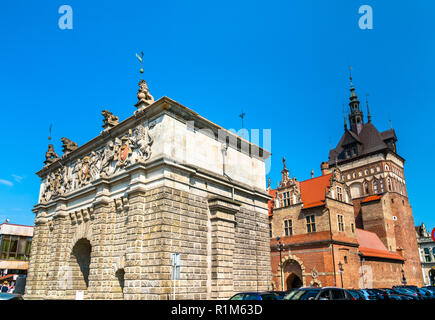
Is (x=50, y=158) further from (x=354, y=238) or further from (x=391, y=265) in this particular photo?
(x=391, y=265)

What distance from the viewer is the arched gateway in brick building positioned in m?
18.7

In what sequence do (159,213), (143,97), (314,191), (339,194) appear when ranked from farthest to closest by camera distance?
(314,191)
(339,194)
(143,97)
(159,213)

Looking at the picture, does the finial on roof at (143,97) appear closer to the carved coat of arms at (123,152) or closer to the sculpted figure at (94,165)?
the carved coat of arms at (123,152)

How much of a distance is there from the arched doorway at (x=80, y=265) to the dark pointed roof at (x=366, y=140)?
44507 mm

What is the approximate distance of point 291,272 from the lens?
38062 mm

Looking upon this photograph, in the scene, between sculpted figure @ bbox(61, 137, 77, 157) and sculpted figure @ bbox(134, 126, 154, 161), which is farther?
sculpted figure @ bbox(61, 137, 77, 157)

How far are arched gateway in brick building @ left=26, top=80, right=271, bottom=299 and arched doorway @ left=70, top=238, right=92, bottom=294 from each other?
8 centimetres

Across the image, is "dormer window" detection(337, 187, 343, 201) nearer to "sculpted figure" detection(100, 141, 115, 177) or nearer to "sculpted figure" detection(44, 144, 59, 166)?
"sculpted figure" detection(100, 141, 115, 177)

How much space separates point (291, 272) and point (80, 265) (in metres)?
22.9

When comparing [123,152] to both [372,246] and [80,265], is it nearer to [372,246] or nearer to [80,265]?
[80,265]

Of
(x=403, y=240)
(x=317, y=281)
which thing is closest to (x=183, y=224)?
(x=317, y=281)

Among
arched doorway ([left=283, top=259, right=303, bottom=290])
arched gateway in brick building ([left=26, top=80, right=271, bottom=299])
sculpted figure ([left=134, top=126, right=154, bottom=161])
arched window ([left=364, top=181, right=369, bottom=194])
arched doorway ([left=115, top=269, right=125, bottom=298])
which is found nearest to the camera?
arched gateway in brick building ([left=26, top=80, right=271, bottom=299])

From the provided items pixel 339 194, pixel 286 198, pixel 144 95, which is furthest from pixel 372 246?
pixel 144 95

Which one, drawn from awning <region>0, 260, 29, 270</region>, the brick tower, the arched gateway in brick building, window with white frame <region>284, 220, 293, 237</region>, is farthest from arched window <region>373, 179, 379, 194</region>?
awning <region>0, 260, 29, 270</region>
